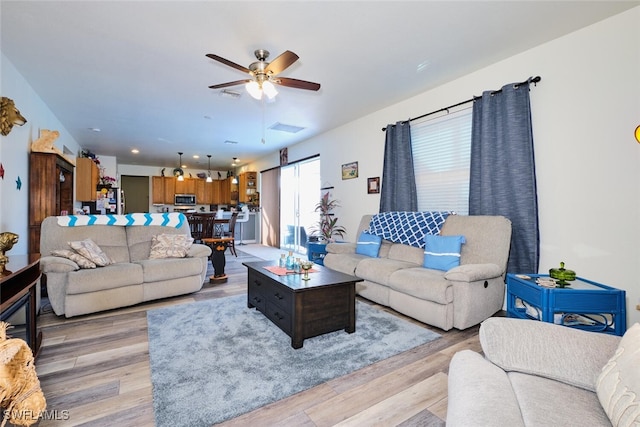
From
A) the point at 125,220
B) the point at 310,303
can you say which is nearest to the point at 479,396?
the point at 310,303

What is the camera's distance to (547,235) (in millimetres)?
2830

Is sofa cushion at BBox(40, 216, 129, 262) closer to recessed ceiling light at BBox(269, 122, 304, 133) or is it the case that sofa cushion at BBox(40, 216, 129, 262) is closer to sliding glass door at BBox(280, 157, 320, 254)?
recessed ceiling light at BBox(269, 122, 304, 133)

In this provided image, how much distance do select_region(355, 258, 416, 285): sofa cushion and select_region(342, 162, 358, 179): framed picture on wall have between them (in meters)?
2.08

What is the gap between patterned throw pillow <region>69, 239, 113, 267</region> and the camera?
3094 mm

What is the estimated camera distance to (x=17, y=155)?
3.18 m

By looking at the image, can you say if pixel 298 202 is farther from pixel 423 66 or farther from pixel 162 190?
pixel 162 190

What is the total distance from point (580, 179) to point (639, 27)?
1.18 metres

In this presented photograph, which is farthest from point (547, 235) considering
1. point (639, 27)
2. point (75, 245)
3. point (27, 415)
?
point (75, 245)

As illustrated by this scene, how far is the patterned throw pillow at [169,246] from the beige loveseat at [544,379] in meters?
3.42

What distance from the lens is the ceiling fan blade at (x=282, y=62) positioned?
7.55 feet

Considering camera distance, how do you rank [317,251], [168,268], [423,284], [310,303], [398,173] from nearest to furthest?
1. [310,303]
2. [423,284]
3. [168,268]
4. [398,173]
5. [317,251]

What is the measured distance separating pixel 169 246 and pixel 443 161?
11.9 ft

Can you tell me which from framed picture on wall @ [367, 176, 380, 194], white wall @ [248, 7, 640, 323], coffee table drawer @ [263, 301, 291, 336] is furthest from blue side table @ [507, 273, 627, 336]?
framed picture on wall @ [367, 176, 380, 194]

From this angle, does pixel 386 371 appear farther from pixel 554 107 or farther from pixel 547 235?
pixel 554 107
